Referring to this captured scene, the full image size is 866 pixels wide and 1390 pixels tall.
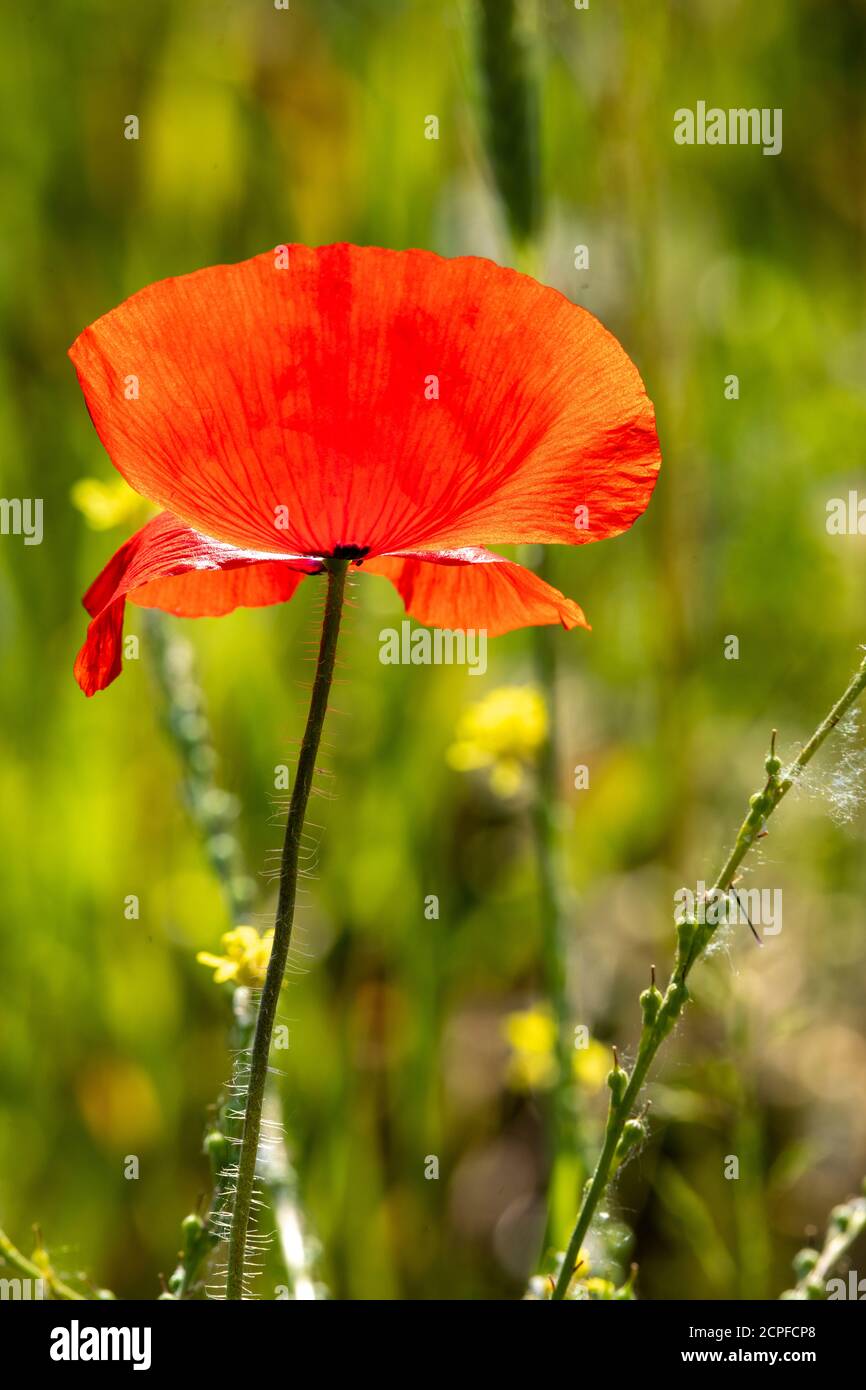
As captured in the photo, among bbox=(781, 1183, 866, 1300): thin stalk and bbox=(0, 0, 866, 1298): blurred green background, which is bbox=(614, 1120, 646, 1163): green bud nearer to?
bbox=(781, 1183, 866, 1300): thin stalk

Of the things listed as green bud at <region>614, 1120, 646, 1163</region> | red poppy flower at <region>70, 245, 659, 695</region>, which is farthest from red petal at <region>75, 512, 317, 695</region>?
green bud at <region>614, 1120, 646, 1163</region>

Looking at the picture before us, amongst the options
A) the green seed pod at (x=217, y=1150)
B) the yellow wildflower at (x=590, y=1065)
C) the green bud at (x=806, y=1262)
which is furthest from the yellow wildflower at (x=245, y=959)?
the yellow wildflower at (x=590, y=1065)

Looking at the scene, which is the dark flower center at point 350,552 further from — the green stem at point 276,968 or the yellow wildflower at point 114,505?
the yellow wildflower at point 114,505

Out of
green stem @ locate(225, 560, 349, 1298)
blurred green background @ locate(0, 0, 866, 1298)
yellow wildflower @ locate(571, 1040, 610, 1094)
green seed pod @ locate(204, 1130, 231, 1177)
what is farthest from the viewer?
blurred green background @ locate(0, 0, 866, 1298)

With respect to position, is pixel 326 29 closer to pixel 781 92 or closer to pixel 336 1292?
pixel 781 92

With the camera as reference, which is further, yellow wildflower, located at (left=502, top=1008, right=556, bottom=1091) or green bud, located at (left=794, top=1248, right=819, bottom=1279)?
yellow wildflower, located at (left=502, top=1008, right=556, bottom=1091)

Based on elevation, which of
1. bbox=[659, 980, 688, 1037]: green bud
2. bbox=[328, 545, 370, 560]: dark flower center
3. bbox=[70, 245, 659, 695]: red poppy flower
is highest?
bbox=[70, 245, 659, 695]: red poppy flower
